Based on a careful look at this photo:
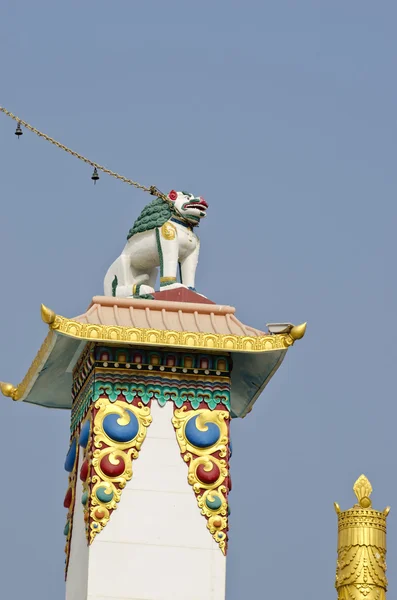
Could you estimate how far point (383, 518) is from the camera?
76.0 ft

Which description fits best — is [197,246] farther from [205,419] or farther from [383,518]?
[383,518]

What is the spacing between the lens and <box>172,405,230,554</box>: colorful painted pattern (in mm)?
23062

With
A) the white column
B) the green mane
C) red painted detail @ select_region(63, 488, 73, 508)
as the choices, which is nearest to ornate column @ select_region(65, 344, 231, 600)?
the white column

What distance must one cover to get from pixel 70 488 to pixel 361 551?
348 cm

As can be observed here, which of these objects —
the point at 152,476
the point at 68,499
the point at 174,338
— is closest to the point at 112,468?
the point at 152,476

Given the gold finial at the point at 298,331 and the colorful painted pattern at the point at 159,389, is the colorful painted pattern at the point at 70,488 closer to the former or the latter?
the colorful painted pattern at the point at 159,389

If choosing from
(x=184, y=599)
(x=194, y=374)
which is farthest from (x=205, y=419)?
(x=184, y=599)

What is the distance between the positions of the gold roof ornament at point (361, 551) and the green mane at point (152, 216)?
147 inches

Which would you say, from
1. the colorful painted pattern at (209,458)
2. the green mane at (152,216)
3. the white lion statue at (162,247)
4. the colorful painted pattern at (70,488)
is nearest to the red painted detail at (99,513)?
the colorful painted pattern at (209,458)

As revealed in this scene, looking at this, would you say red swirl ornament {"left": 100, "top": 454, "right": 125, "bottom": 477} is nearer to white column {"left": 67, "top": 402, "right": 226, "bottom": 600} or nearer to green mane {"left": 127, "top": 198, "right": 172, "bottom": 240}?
white column {"left": 67, "top": 402, "right": 226, "bottom": 600}

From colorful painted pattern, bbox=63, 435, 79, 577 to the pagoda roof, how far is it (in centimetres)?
90

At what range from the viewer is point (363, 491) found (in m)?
23.2

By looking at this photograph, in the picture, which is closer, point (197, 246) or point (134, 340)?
point (134, 340)

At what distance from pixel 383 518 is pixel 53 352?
12.9 feet
